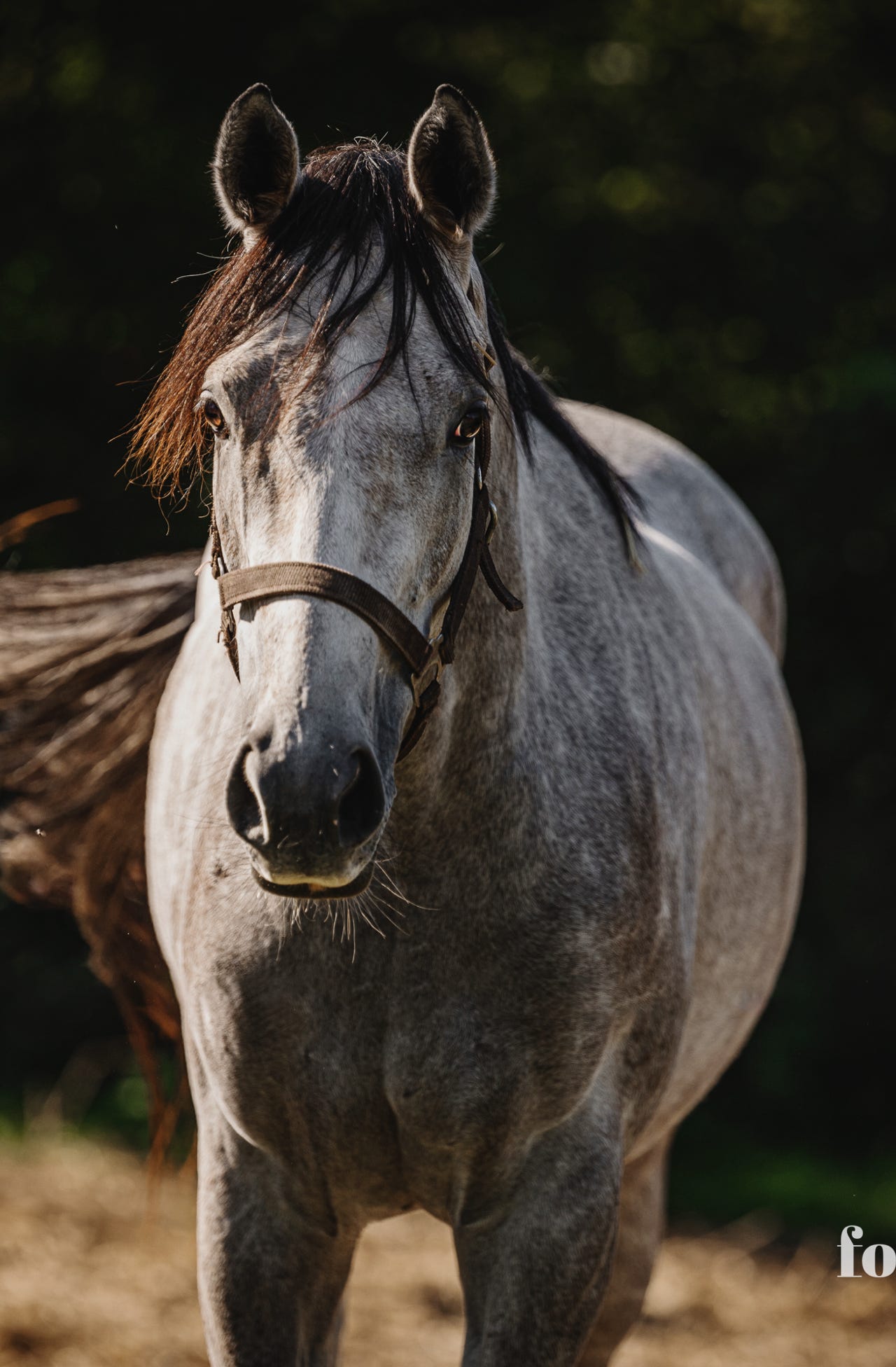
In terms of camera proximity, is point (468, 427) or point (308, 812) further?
point (468, 427)

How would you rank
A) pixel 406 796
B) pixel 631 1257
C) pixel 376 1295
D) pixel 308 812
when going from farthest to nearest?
pixel 376 1295 < pixel 631 1257 < pixel 406 796 < pixel 308 812

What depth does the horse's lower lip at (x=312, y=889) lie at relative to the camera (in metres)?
1.78

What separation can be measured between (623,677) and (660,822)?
10.9 inches

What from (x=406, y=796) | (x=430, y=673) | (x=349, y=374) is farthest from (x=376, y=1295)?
(x=349, y=374)

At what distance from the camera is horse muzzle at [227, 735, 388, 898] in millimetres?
1675

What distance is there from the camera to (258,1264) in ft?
7.70

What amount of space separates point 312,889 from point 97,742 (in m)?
2.25

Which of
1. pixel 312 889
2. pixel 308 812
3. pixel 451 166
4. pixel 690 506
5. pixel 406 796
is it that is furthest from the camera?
pixel 690 506

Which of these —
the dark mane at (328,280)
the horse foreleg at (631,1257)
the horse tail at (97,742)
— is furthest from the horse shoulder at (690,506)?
the dark mane at (328,280)

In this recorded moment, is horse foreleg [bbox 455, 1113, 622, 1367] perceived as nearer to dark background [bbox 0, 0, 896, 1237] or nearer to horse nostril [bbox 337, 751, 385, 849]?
horse nostril [bbox 337, 751, 385, 849]

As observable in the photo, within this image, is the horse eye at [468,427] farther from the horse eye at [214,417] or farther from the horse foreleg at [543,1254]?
the horse foreleg at [543,1254]

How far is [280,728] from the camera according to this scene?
5.54 ft

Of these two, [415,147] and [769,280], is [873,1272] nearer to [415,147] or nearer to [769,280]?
[415,147]

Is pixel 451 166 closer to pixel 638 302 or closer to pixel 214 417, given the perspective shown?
pixel 214 417
